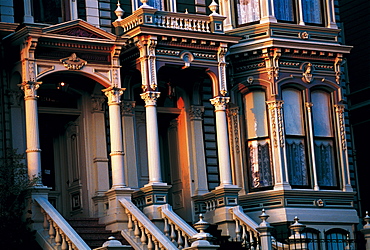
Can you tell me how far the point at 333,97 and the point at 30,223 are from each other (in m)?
10.6

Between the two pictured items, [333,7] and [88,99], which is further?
[333,7]

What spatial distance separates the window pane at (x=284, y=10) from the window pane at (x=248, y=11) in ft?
1.88

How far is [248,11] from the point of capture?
30.3 meters

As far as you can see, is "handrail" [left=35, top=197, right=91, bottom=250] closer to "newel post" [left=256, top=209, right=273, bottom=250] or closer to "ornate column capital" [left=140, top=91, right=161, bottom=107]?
"newel post" [left=256, top=209, right=273, bottom=250]

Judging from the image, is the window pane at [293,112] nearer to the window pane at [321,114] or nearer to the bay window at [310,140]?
the bay window at [310,140]

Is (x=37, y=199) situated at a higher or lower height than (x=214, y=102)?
lower

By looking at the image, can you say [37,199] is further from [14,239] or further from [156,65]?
[156,65]

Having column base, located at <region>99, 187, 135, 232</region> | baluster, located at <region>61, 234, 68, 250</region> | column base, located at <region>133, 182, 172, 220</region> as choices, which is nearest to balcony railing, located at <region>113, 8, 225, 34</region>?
column base, located at <region>133, 182, 172, 220</region>

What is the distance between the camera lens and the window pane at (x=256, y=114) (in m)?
29.7

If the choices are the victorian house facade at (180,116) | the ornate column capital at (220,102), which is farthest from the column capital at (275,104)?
the ornate column capital at (220,102)

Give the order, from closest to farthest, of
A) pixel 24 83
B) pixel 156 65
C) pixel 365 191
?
pixel 24 83 < pixel 156 65 < pixel 365 191

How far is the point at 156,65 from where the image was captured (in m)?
27.4

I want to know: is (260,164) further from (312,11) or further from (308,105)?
(312,11)

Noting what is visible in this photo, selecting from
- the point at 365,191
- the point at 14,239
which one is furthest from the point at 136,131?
the point at 365,191
